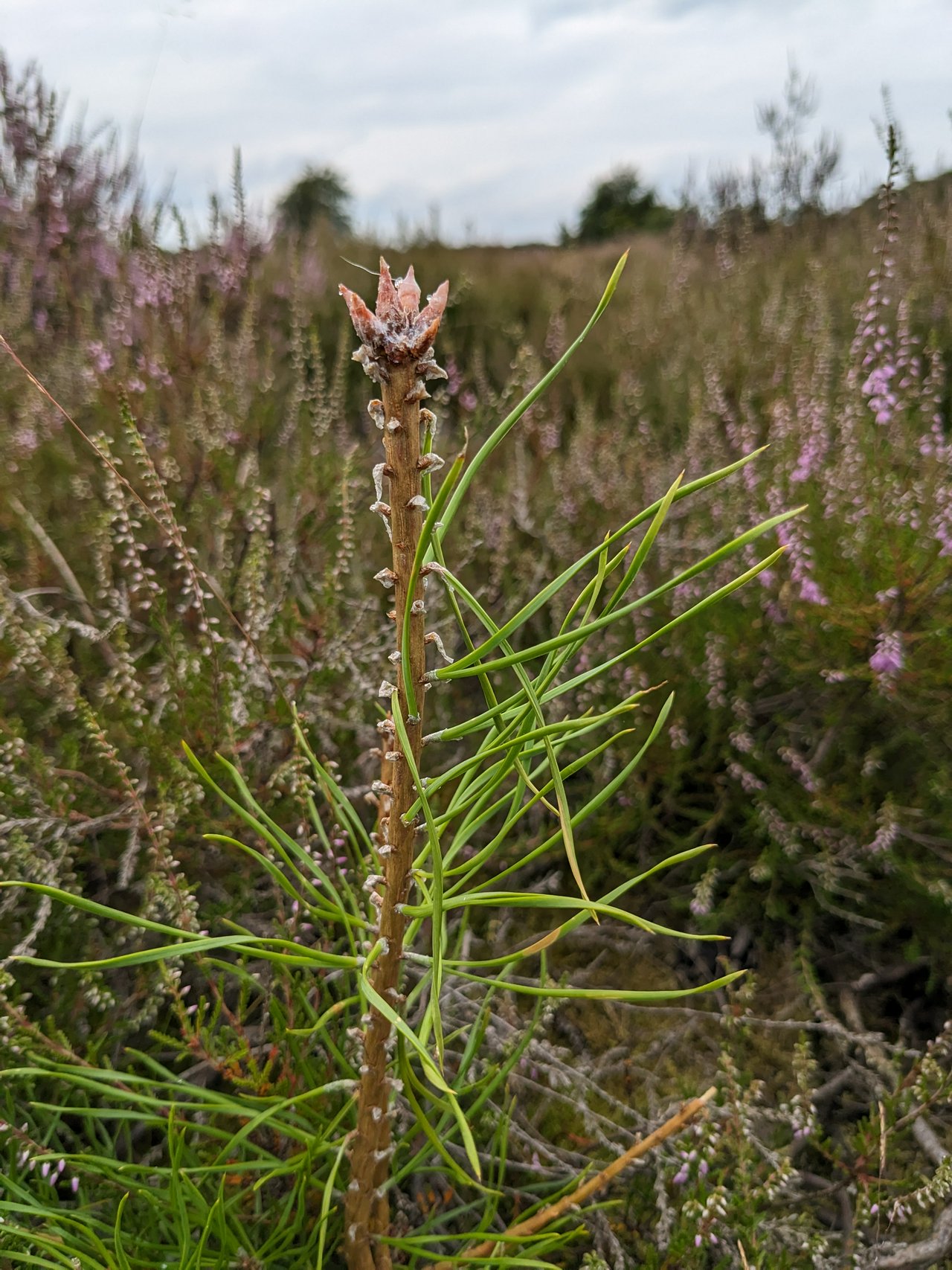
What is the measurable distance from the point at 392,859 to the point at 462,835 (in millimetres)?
72

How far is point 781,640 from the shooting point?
1600 mm

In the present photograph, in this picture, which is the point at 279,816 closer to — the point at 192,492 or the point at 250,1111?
the point at 250,1111

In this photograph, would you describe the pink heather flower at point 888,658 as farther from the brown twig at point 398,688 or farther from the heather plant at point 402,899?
the brown twig at point 398,688

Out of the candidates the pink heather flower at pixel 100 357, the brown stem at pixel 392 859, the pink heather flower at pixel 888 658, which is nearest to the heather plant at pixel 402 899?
the brown stem at pixel 392 859

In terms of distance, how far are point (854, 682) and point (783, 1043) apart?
0.66 metres

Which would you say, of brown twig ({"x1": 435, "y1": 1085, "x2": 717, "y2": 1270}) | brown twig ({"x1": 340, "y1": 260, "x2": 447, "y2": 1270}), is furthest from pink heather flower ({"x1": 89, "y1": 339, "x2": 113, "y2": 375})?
brown twig ({"x1": 435, "y1": 1085, "x2": 717, "y2": 1270})

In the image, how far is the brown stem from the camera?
1.68 ft

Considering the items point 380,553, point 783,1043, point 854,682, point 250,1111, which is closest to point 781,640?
point 854,682

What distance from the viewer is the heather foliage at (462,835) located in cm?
89

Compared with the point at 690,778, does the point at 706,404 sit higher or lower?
higher

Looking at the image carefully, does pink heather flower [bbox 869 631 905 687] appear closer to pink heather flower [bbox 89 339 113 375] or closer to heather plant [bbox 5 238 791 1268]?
heather plant [bbox 5 238 791 1268]

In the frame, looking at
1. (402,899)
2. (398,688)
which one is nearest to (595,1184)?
(402,899)

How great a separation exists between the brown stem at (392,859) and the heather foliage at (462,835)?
0.04 m

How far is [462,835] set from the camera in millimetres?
678
